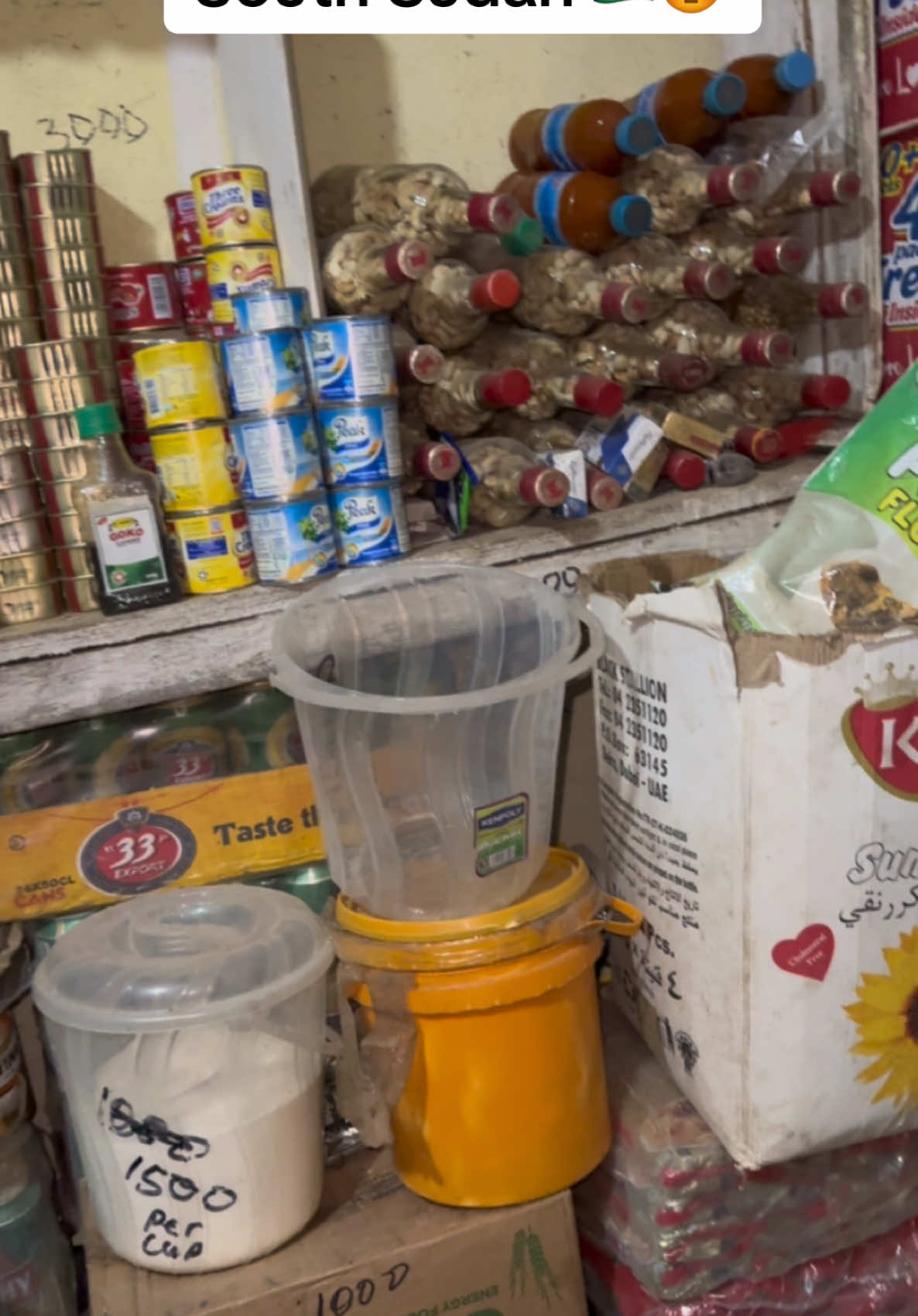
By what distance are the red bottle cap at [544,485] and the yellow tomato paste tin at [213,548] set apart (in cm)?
31

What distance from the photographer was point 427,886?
0.98m

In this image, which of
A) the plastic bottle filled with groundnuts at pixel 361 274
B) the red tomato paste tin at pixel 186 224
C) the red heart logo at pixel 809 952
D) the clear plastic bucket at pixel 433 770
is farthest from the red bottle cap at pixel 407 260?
the red heart logo at pixel 809 952

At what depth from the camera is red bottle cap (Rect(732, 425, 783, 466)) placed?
51.3 inches

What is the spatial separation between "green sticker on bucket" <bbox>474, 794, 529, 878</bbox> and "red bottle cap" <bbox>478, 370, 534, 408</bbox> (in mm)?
428

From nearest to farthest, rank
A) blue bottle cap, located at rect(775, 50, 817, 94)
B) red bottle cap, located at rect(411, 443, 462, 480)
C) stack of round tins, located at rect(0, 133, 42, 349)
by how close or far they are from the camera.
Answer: stack of round tins, located at rect(0, 133, 42, 349) < red bottle cap, located at rect(411, 443, 462, 480) < blue bottle cap, located at rect(775, 50, 817, 94)

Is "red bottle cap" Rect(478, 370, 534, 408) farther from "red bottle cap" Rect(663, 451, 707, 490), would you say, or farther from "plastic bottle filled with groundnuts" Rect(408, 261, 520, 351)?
"red bottle cap" Rect(663, 451, 707, 490)

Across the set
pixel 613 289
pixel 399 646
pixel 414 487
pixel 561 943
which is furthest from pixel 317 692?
pixel 613 289

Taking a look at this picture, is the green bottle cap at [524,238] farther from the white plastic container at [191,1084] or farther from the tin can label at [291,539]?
the white plastic container at [191,1084]

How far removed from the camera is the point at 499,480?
1.22 m

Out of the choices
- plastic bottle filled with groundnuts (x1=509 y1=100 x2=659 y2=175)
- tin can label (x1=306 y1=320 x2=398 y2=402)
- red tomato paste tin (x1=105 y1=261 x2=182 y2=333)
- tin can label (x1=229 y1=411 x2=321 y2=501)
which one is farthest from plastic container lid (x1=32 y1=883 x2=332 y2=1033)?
plastic bottle filled with groundnuts (x1=509 y1=100 x2=659 y2=175)

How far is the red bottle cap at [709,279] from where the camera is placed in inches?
47.9

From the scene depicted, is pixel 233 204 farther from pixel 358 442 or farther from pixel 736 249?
pixel 736 249

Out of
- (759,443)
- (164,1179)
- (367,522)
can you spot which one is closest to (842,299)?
(759,443)

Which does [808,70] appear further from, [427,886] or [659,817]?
[427,886]
